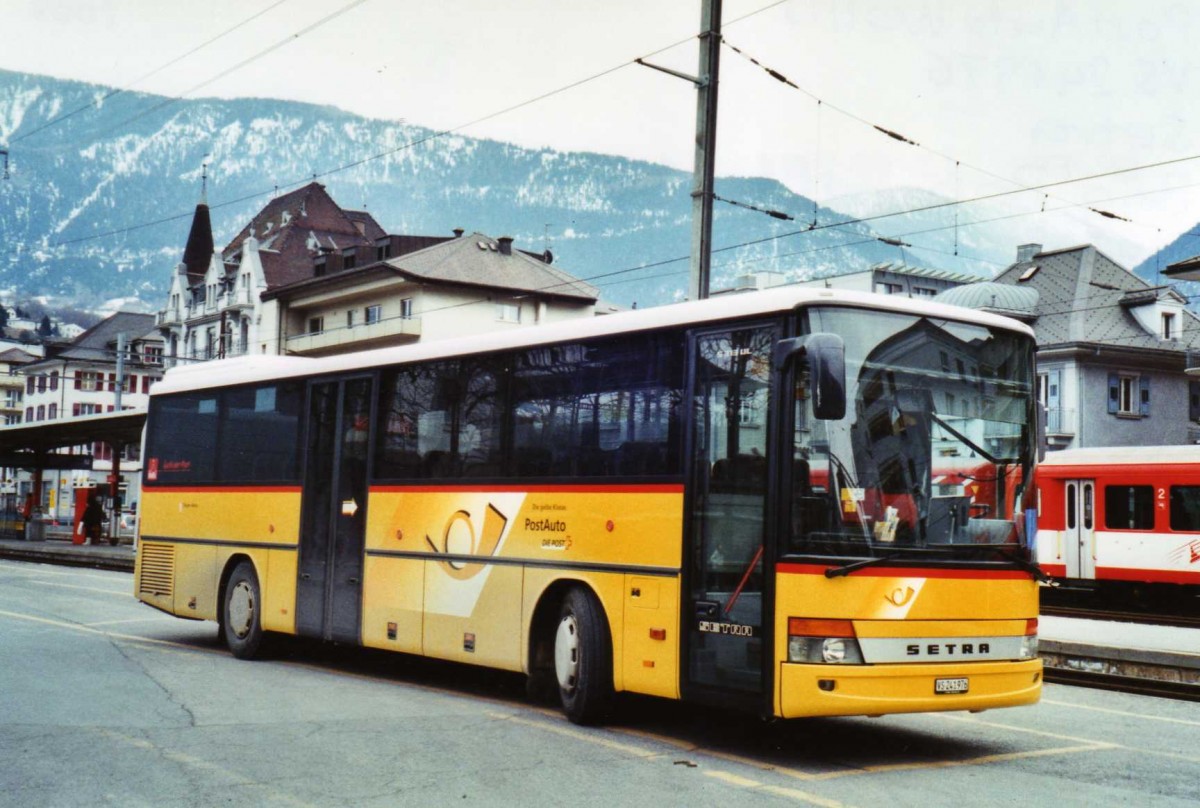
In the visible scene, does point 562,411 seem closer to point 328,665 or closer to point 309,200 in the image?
point 328,665

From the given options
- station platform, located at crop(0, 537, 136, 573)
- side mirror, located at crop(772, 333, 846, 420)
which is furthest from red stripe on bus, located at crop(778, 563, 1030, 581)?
station platform, located at crop(0, 537, 136, 573)

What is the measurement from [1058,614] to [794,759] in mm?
17826

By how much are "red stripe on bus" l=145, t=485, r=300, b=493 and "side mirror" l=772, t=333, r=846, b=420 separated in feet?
24.3

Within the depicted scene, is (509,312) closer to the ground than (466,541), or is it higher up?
higher up

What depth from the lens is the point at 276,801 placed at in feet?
24.7

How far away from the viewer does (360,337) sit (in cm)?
6831

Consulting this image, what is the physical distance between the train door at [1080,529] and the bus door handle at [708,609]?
863 inches

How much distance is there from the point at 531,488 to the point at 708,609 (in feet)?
7.72

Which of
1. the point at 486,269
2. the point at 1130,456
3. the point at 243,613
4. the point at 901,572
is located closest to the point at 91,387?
the point at 486,269

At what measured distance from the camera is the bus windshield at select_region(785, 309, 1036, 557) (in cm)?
901

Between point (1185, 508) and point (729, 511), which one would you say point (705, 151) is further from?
point (1185, 508)

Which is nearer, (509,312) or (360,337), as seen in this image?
(360,337)

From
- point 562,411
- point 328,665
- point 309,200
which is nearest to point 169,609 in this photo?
point 328,665

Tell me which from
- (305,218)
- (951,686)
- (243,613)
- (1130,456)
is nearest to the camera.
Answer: (951,686)
